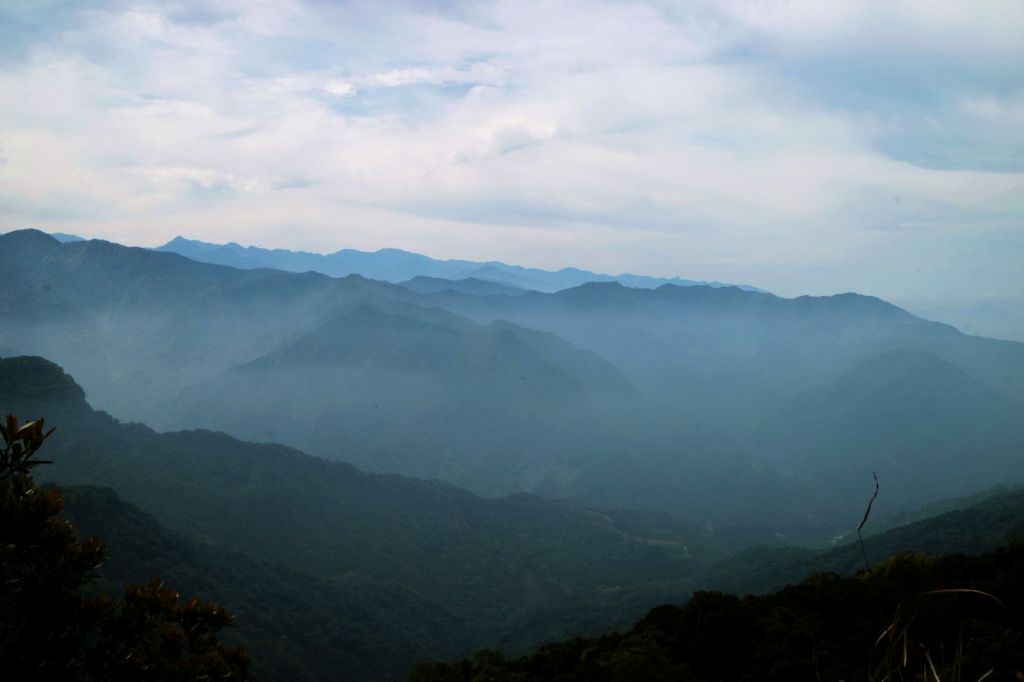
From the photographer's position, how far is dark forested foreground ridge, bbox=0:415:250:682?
8359 millimetres

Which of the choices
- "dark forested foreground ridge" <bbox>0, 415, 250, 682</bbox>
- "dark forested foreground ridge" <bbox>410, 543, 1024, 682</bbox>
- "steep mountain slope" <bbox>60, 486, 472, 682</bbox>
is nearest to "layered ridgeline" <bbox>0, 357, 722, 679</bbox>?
"steep mountain slope" <bbox>60, 486, 472, 682</bbox>

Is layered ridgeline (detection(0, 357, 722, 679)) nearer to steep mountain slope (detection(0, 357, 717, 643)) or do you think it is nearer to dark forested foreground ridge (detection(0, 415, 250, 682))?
steep mountain slope (detection(0, 357, 717, 643))

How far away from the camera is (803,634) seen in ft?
80.6

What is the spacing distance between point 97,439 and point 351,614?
64.7 m

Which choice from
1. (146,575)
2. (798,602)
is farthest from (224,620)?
(146,575)

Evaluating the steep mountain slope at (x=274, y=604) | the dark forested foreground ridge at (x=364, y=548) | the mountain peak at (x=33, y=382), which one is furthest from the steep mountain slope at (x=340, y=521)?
the steep mountain slope at (x=274, y=604)

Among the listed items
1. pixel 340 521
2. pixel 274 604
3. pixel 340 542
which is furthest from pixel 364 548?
pixel 274 604

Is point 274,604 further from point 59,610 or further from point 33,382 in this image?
point 59,610

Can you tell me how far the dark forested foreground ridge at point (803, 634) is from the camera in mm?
19484

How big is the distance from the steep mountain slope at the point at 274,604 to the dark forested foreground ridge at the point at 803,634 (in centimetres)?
3972

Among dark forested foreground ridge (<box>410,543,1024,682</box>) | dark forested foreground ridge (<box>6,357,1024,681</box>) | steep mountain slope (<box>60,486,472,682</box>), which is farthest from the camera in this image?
dark forested foreground ridge (<box>6,357,1024,681</box>)

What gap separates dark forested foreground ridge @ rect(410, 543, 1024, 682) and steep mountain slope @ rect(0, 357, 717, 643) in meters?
71.1

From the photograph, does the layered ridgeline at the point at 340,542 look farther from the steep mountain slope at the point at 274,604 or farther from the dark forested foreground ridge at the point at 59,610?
the dark forested foreground ridge at the point at 59,610

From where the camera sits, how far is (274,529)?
113750 mm
